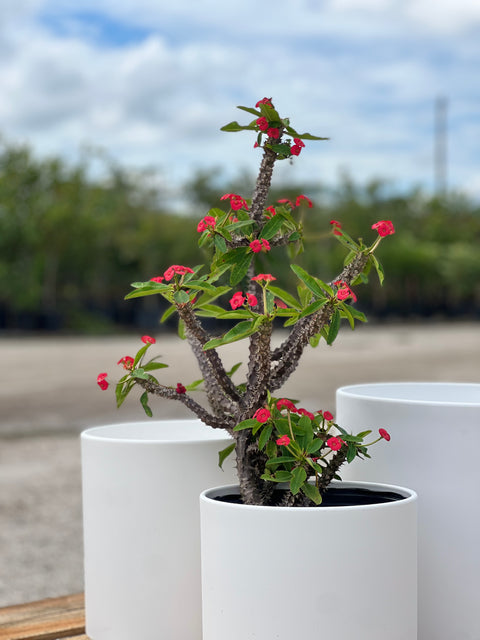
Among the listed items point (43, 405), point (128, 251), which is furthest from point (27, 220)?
point (43, 405)

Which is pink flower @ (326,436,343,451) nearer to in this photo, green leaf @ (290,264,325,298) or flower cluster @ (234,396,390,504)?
flower cluster @ (234,396,390,504)

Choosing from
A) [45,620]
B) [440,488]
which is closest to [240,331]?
[440,488]

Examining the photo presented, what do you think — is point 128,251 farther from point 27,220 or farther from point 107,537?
point 107,537

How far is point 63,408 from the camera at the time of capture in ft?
21.4

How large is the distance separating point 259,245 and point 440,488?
535 millimetres

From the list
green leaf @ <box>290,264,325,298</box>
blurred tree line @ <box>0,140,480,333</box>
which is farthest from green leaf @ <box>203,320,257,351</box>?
blurred tree line @ <box>0,140,480,333</box>

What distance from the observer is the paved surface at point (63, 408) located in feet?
10.3

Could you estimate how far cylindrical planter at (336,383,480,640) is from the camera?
146 centimetres

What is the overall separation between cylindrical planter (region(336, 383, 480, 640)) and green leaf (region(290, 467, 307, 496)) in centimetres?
27

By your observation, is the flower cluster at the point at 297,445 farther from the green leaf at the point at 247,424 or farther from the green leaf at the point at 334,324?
the green leaf at the point at 334,324

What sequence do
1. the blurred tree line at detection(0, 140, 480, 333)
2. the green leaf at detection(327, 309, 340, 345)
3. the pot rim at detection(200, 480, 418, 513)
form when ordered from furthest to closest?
the blurred tree line at detection(0, 140, 480, 333)
the green leaf at detection(327, 309, 340, 345)
the pot rim at detection(200, 480, 418, 513)

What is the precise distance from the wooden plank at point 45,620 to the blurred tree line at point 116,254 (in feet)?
40.5

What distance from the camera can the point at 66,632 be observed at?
1.74 meters

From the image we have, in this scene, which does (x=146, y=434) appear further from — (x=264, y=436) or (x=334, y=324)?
(x=334, y=324)
